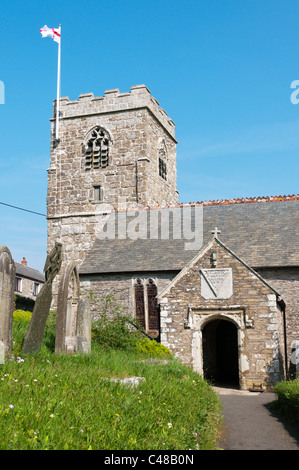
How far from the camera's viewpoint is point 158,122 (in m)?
30.9

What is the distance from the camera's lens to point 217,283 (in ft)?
54.2

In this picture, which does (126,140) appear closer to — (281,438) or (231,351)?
(231,351)

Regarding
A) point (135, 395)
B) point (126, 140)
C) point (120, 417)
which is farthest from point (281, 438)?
point (126, 140)

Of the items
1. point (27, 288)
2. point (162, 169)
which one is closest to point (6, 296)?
point (162, 169)

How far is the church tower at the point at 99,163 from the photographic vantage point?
28.1m

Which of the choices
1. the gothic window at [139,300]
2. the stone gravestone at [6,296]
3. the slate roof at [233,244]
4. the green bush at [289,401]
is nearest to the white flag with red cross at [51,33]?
the slate roof at [233,244]

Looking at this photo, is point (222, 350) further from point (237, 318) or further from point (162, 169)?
point (162, 169)

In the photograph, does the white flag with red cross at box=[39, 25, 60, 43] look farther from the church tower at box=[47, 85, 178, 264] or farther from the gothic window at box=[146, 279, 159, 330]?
the gothic window at box=[146, 279, 159, 330]

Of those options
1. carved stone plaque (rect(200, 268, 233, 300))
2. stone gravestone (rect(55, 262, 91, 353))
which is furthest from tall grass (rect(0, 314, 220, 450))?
carved stone plaque (rect(200, 268, 233, 300))

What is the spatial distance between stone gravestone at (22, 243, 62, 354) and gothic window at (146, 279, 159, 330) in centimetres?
948

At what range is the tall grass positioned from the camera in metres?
5.15

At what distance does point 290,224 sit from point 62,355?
14.5 metres

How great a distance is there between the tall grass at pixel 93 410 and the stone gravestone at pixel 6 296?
612mm

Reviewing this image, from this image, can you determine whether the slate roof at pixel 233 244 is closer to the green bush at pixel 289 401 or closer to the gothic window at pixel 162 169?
the gothic window at pixel 162 169
